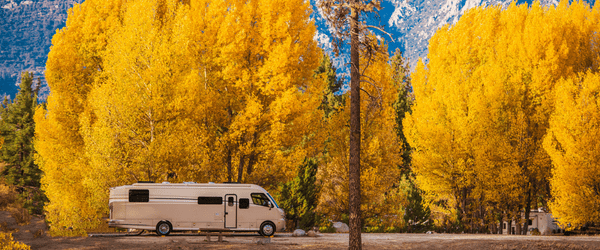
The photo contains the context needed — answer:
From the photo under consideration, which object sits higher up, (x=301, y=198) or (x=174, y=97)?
(x=174, y=97)

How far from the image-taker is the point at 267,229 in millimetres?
20016

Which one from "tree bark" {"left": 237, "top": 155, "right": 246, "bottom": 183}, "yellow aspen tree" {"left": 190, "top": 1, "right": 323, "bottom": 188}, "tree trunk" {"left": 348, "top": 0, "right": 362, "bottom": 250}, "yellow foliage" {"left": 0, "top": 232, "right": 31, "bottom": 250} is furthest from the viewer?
"tree bark" {"left": 237, "top": 155, "right": 246, "bottom": 183}

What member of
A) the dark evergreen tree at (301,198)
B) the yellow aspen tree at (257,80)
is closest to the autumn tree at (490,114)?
the dark evergreen tree at (301,198)

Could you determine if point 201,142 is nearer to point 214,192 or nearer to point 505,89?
point 214,192

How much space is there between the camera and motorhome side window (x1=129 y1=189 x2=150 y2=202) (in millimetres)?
19047

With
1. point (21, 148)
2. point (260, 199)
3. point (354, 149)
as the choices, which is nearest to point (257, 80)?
point (260, 199)

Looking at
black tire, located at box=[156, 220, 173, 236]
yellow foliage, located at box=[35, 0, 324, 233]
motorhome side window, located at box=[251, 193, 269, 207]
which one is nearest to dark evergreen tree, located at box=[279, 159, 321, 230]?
yellow foliage, located at box=[35, 0, 324, 233]

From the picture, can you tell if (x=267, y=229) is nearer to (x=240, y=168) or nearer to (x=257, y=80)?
(x=240, y=168)

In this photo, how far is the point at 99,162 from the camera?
1911cm

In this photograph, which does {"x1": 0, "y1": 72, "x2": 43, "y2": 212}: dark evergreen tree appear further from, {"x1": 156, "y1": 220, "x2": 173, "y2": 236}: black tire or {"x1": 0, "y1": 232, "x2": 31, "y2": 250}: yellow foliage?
{"x1": 0, "y1": 232, "x2": 31, "y2": 250}: yellow foliage

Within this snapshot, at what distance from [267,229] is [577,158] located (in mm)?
15542

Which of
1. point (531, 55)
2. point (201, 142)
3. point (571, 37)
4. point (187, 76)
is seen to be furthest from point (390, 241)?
point (571, 37)

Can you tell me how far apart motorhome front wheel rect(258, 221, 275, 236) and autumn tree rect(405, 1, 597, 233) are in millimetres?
12399

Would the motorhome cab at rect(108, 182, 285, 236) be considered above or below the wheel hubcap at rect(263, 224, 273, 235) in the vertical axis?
above
